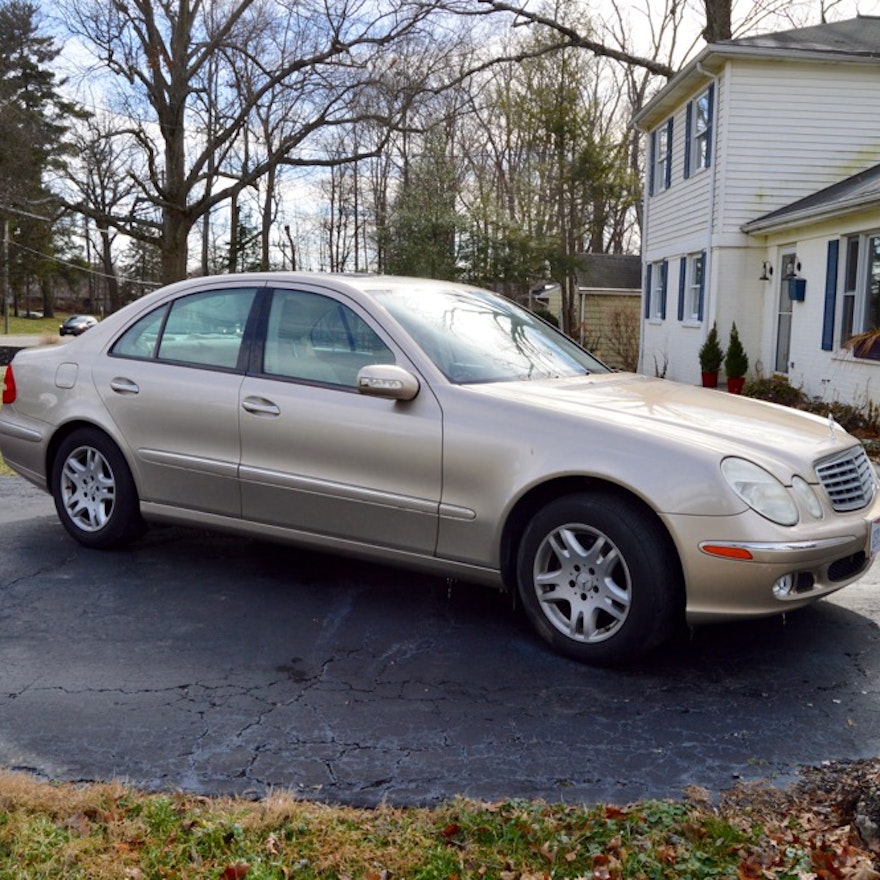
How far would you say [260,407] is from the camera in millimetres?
4855

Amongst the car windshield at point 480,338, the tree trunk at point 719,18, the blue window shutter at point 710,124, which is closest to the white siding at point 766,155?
the blue window shutter at point 710,124

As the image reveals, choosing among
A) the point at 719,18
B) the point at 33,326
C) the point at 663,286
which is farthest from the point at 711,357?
the point at 33,326

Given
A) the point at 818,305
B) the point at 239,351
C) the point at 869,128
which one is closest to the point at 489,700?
the point at 239,351

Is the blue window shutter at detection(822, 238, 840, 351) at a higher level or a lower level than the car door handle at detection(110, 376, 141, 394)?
higher

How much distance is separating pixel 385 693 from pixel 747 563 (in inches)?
58.2

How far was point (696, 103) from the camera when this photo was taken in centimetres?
1931

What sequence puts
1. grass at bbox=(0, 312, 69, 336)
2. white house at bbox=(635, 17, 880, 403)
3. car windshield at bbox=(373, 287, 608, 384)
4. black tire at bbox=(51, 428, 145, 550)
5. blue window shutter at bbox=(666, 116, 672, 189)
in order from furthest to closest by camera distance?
1. grass at bbox=(0, 312, 69, 336)
2. blue window shutter at bbox=(666, 116, 672, 189)
3. white house at bbox=(635, 17, 880, 403)
4. black tire at bbox=(51, 428, 145, 550)
5. car windshield at bbox=(373, 287, 608, 384)

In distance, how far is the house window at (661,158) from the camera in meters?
21.5

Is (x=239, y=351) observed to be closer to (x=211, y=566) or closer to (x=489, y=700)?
(x=211, y=566)

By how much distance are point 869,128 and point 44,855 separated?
1858cm

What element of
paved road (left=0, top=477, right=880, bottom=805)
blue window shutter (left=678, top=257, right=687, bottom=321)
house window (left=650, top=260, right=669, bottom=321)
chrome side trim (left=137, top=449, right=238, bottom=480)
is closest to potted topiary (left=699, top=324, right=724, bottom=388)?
blue window shutter (left=678, top=257, right=687, bottom=321)

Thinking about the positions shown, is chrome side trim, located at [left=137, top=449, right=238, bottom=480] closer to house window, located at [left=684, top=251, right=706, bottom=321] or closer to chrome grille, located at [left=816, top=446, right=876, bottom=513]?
chrome grille, located at [left=816, top=446, right=876, bottom=513]

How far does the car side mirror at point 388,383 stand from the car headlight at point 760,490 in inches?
55.0

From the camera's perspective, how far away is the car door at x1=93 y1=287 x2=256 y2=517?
198 inches
